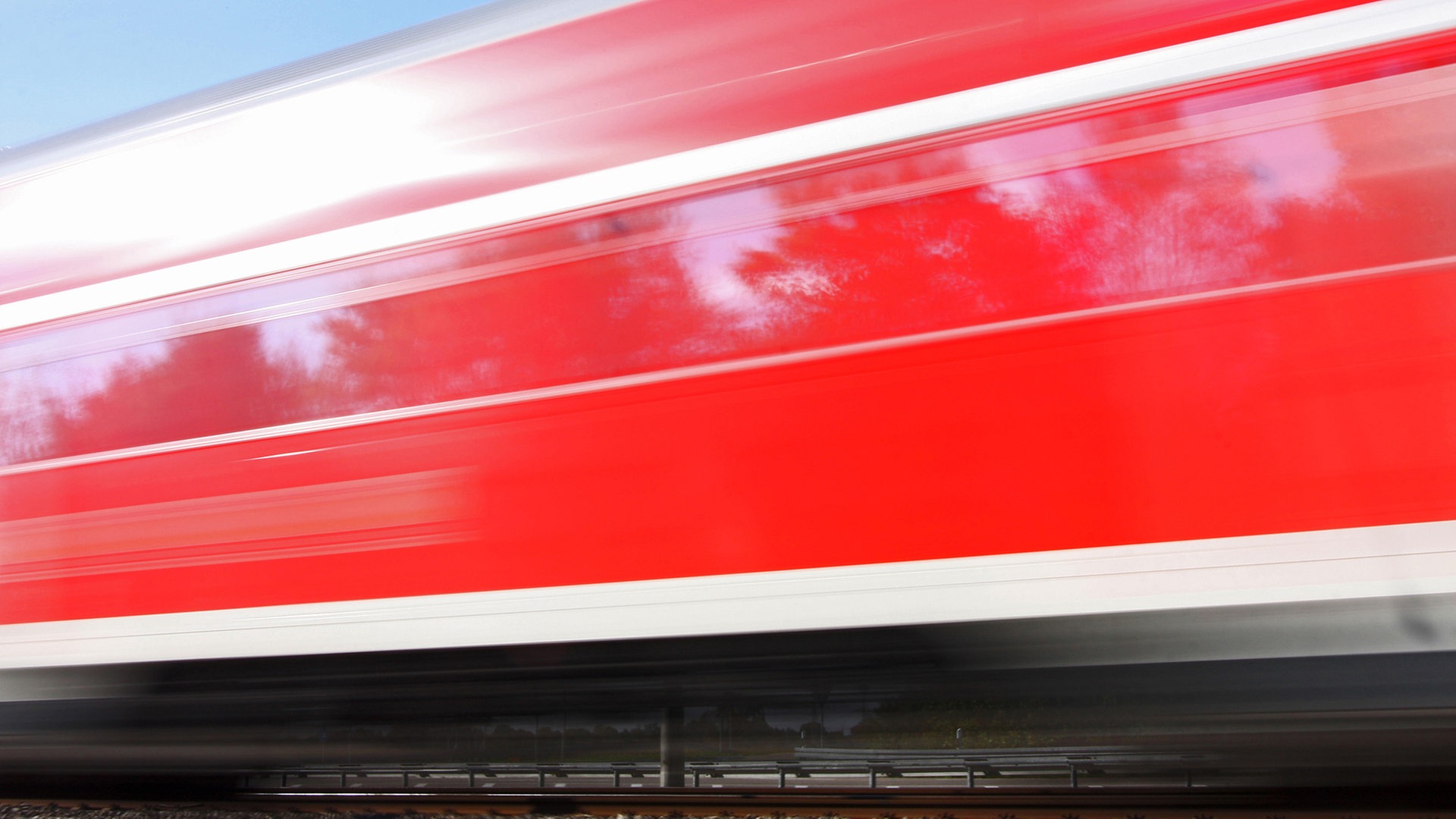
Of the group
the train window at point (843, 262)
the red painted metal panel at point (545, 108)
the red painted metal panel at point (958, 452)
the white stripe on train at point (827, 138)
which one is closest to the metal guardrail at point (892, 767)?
the red painted metal panel at point (958, 452)

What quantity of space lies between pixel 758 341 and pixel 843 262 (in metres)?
0.25

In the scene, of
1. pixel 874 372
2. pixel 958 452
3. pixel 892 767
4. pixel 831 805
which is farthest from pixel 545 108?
pixel 892 767

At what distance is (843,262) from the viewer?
6.64 ft

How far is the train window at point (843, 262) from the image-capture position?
5.77 feet

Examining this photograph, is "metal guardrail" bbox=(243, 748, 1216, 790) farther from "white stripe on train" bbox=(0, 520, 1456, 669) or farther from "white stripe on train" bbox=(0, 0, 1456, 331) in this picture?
"white stripe on train" bbox=(0, 0, 1456, 331)

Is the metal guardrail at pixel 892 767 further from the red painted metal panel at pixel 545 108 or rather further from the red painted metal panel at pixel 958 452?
the red painted metal panel at pixel 545 108

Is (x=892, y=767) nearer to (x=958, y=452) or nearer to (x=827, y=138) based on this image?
(x=958, y=452)

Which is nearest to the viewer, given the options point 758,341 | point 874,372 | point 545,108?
point 874,372

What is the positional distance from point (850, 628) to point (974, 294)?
725 mm

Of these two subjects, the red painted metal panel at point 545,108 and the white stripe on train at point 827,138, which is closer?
the white stripe on train at point 827,138

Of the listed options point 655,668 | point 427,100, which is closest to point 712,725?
point 655,668

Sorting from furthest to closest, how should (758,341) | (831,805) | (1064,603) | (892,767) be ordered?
(892,767) → (831,805) → (758,341) → (1064,603)

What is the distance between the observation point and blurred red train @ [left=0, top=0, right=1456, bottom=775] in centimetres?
174

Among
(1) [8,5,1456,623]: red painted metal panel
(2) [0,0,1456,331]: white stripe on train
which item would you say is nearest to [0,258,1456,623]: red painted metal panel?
(1) [8,5,1456,623]: red painted metal panel
